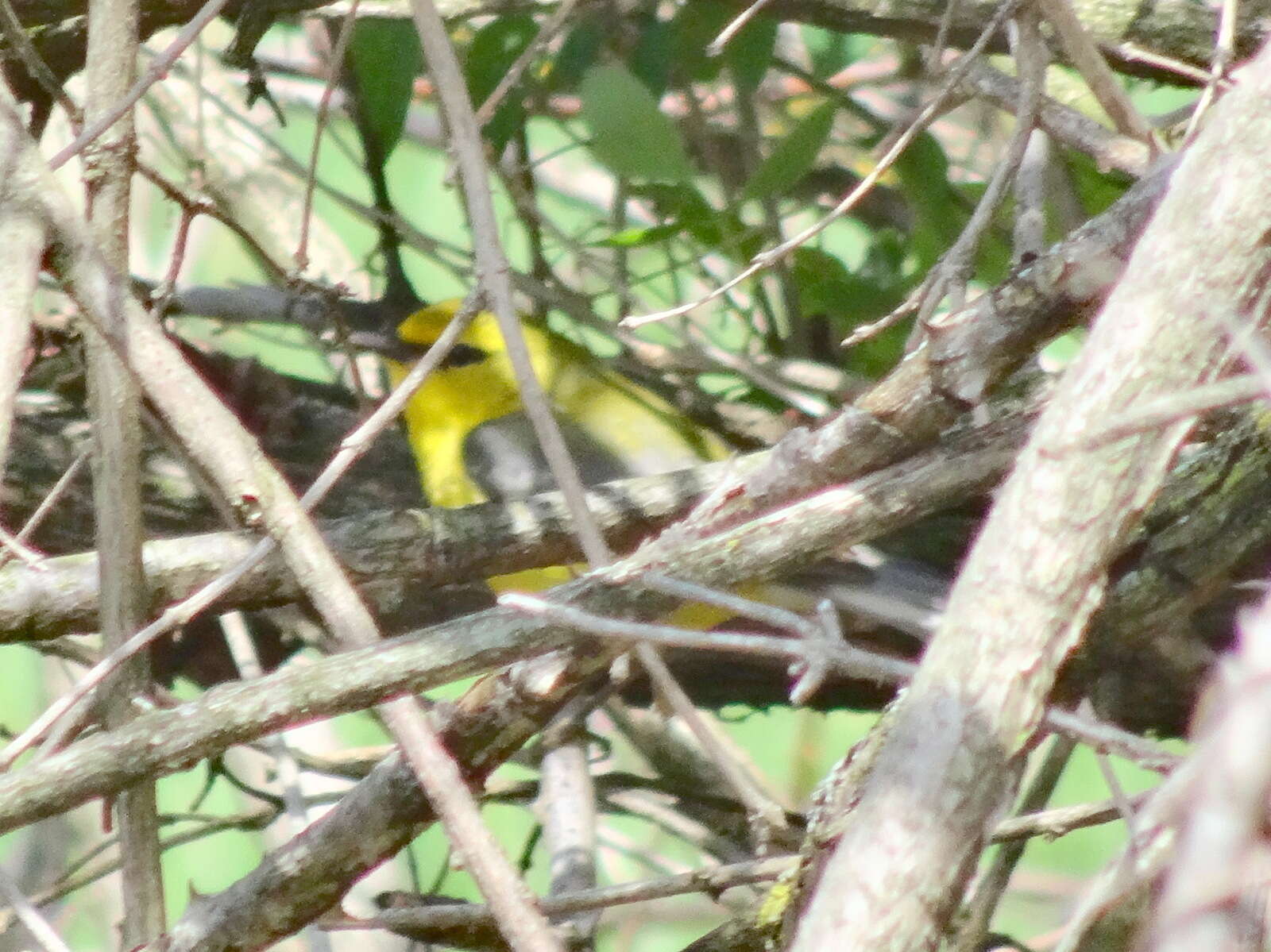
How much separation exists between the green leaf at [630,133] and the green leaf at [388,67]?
34 centimetres

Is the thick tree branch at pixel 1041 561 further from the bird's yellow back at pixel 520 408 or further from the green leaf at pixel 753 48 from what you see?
the bird's yellow back at pixel 520 408

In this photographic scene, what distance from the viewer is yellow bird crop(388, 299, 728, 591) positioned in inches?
121

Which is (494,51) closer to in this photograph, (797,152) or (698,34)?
(698,34)

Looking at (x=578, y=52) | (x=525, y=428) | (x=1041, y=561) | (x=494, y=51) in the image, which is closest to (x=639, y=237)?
(x=494, y=51)

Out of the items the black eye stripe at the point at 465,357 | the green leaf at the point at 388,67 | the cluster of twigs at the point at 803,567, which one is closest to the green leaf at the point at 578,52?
the green leaf at the point at 388,67

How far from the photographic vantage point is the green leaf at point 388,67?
2.42 metres

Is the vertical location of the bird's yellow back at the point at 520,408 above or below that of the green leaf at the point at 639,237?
below

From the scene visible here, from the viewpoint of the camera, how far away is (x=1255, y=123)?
98 centimetres

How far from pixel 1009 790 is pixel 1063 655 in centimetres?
10

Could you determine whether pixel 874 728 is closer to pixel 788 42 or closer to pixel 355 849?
pixel 355 849

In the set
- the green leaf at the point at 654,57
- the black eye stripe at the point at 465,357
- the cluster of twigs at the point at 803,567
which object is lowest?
the cluster of twigs at the point at 803,567

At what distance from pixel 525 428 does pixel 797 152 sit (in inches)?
48.7

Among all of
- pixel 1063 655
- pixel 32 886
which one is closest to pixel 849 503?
A: pixel 1063 655

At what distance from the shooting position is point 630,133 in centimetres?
230
